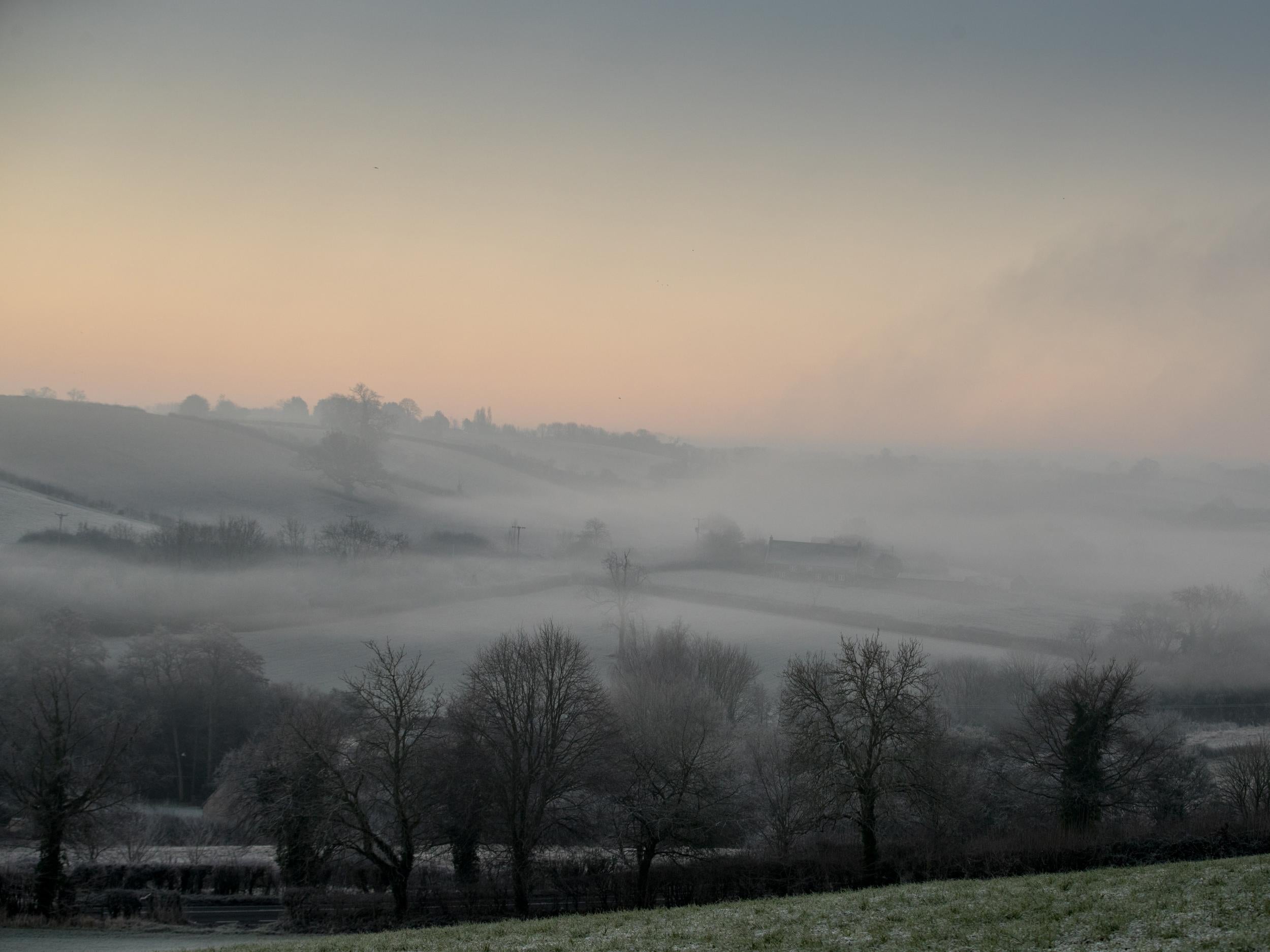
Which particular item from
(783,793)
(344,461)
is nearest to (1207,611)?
(783,793)

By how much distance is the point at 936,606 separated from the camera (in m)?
101

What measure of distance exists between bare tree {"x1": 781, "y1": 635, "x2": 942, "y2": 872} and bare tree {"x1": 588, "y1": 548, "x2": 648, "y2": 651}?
1987 inches

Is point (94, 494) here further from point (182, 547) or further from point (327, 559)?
point (327, 559)

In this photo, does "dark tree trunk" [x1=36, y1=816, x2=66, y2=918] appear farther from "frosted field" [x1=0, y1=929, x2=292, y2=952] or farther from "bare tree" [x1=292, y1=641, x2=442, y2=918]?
"bare tree" [x1=292, y1=641, x2=442, y2=918]

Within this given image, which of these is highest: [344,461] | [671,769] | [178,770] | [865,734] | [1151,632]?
[344,461]

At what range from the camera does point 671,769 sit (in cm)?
4112

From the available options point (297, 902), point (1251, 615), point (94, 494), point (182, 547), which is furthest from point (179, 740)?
point (1251, 615)

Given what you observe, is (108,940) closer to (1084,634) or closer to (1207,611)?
(1084,634)

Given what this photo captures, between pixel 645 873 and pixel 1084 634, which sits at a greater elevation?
pixel 1084 634

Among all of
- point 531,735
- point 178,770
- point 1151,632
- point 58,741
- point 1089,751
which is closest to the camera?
point 58,741

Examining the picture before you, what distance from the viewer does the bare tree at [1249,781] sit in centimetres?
4318

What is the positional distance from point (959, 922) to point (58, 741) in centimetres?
3759

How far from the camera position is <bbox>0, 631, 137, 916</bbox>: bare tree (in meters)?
34.9

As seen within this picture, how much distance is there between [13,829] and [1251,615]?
365 ft
